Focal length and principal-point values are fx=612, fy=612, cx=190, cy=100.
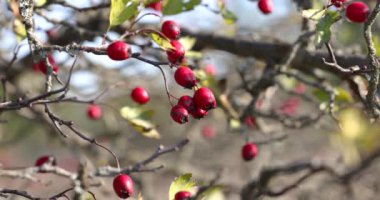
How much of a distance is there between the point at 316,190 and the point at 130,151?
69.9 inches

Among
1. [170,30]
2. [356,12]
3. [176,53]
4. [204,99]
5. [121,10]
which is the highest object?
[121,10]

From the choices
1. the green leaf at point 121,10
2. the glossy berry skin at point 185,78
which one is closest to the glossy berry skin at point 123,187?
the glossy berry skin at point 185,78

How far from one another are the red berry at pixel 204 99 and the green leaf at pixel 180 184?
0.98 ft

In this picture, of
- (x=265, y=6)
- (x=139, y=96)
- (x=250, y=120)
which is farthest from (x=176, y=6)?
(x=250, y=120)

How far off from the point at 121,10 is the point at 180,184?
0.67 meters

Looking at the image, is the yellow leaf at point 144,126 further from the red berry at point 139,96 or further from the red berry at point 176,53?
the red berry at point 176,53

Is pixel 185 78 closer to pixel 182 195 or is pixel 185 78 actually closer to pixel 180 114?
pixel 180 114

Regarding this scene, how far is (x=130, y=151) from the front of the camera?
586cm

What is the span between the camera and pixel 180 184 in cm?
224

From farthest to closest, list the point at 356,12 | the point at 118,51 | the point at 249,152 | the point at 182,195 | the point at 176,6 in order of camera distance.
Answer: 1. the point at 249,152
2. the point at 176,6
3. the point at 356,12
4. the point at 182,195
5. the point at 118,51

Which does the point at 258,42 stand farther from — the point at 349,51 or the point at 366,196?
the point at 366,196

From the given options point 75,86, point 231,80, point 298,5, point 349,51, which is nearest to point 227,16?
point 298,5

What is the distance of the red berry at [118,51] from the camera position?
1.98m

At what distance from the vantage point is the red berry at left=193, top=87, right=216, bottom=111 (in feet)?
6.71
